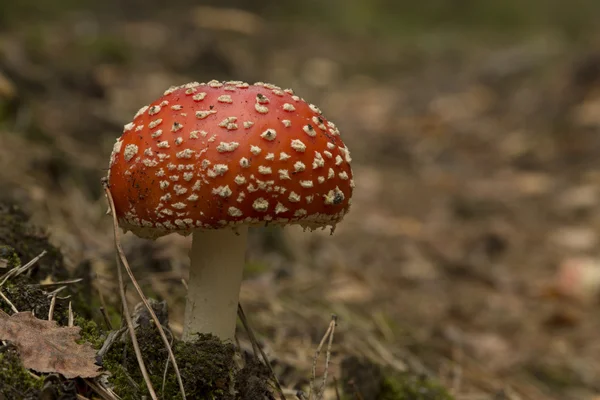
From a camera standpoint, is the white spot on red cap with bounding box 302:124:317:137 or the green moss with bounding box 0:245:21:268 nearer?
the white spot on red cap with bounding box 302:124:317:137

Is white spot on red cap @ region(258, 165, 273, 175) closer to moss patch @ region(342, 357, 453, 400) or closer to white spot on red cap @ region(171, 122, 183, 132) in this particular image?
white spot on red cap @ region(171, 122, 183, 132)

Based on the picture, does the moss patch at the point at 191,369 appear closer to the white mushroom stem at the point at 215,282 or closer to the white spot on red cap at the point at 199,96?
→ the white mushroom stem at the point at 215,282

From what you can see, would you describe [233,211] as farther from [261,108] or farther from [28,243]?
[28,243]

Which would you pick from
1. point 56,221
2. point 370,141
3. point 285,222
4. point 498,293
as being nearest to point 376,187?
point 370,141

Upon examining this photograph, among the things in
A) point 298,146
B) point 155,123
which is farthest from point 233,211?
point 155,123

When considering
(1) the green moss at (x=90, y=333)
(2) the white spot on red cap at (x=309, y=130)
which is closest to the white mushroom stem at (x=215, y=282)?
(1) the green moss at (x=90, y=333)

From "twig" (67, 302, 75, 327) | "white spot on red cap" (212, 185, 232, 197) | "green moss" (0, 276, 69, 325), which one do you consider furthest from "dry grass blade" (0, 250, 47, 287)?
"white spot on red cap" (212, 185, 232, 197)

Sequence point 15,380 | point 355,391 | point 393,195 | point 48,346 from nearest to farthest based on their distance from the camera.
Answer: point 15,380, point 48,346, point 355,391, point 393,195
